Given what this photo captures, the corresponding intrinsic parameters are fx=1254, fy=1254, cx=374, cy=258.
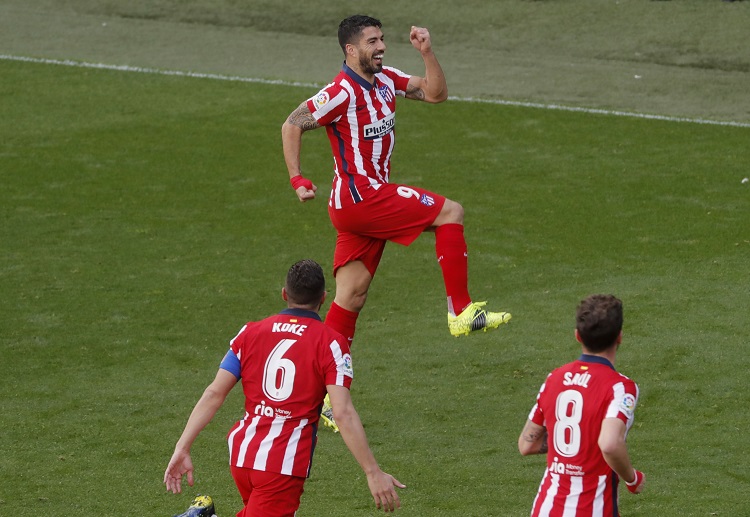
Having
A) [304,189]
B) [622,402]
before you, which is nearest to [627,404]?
[622,402]

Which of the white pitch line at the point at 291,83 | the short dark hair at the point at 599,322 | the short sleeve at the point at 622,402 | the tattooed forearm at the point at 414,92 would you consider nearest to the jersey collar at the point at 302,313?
the short dark hair at the point at 599,322

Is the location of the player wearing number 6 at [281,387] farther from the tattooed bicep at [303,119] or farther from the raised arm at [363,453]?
the tattooed bicep at [303,119]

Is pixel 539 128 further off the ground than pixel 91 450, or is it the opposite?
pixel 539 128

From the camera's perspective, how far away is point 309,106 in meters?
8.30

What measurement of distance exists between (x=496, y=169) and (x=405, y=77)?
266 inches

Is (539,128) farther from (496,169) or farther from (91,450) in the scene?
(91,450)

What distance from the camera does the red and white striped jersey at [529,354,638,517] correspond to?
5.34m

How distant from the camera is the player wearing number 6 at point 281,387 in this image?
607 cm

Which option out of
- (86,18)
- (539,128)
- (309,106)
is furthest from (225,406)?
(86,18)

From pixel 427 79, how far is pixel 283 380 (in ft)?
10.8

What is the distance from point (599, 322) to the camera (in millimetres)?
5367

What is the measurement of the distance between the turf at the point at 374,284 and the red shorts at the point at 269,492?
1672 millimetres

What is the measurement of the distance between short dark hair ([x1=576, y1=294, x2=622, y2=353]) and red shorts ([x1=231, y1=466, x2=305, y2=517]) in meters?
1.67

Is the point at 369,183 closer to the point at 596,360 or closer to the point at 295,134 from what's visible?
the point at 295,134
